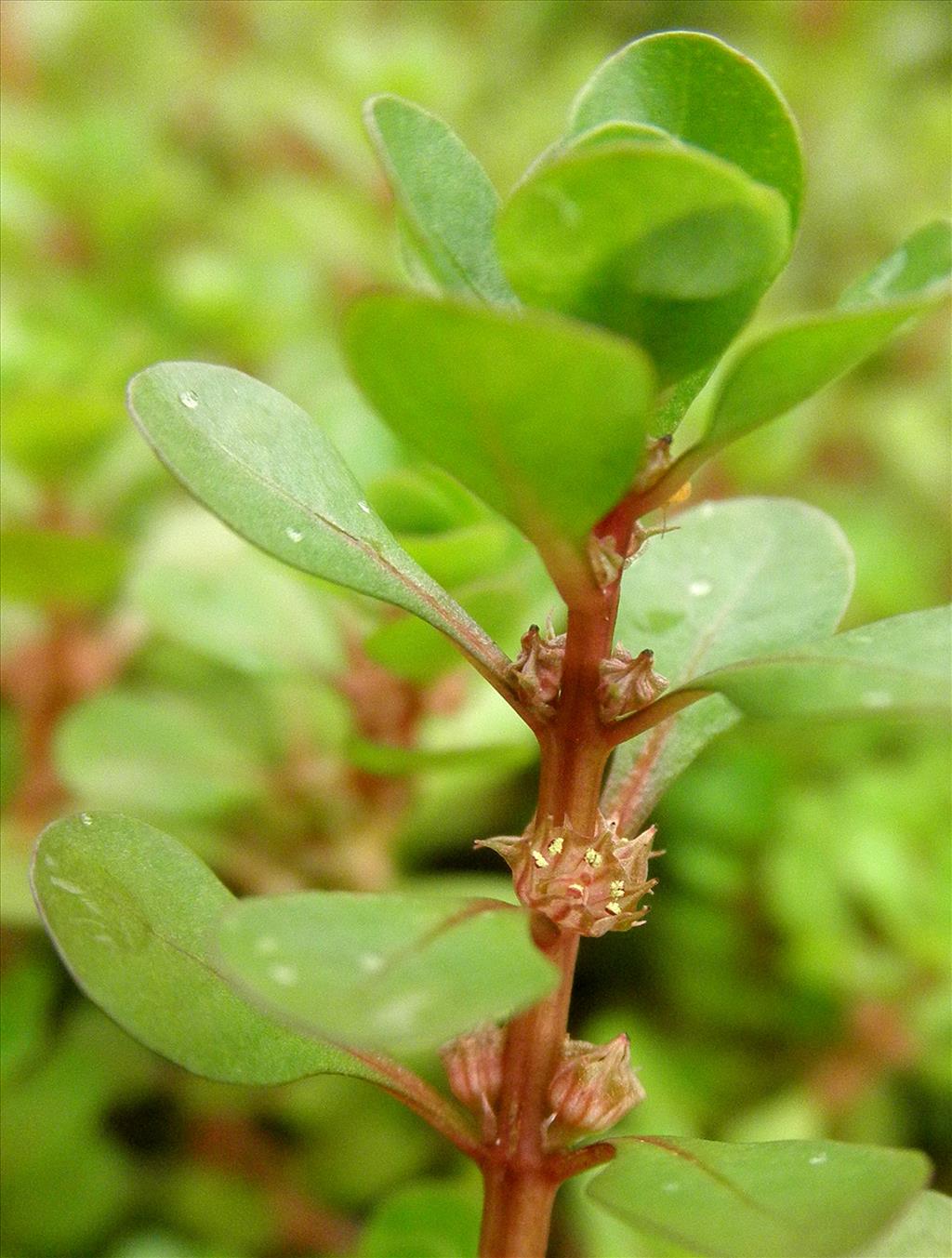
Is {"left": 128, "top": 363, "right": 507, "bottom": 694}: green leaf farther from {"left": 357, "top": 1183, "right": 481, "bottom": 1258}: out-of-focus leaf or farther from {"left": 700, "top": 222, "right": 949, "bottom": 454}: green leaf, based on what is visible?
{"left": 357, "top": 1183, "right": 481, "bottom": 1258}: out-of-focus leaf

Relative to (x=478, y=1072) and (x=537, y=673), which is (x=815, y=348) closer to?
(x=537, y=673)

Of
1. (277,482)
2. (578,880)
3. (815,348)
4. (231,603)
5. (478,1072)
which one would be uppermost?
(815,348)

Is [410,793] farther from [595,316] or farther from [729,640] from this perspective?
[595,316]

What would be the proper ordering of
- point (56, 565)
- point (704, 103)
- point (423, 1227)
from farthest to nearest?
point (56, 565)
point (423, 1227)
point (704, 103)

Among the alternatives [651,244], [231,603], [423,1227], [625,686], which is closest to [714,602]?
[625,686]

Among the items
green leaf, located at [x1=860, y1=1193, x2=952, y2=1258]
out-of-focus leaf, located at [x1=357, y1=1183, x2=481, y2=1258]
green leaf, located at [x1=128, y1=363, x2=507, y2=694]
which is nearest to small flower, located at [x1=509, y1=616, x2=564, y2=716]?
green leaf, located at [x1=128, y1=363, x2=507, y2=694]

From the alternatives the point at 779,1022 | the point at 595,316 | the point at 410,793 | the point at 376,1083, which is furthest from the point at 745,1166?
the point at 779,1022
